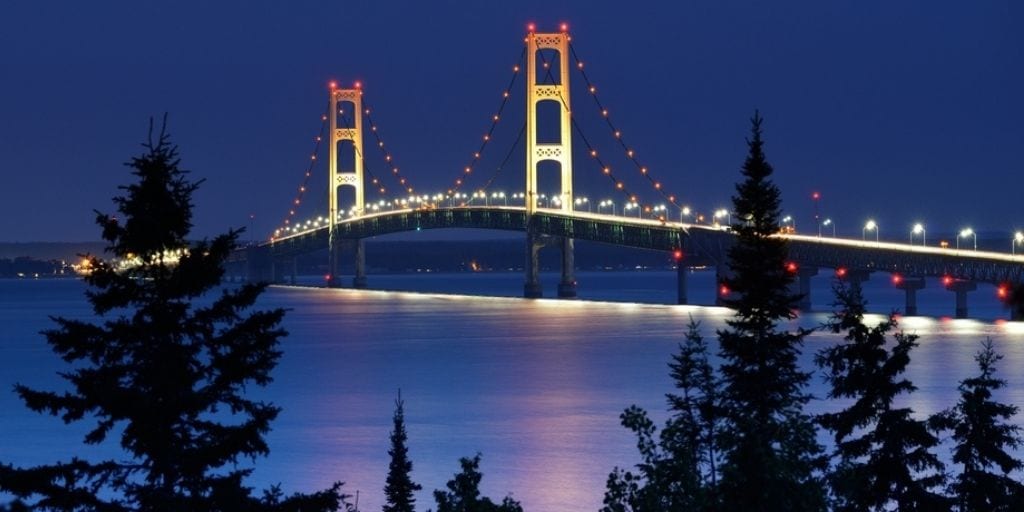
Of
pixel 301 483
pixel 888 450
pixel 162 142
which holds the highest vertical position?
pixel 162 142

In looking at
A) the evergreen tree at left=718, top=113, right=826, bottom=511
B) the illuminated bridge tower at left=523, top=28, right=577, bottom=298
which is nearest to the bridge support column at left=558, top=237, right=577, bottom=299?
the illuminated bridge tower at left=523, top=28, right=577, bottom=298

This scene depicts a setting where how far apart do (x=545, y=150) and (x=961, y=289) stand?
24.0 metres

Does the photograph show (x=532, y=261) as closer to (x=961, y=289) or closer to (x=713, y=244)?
(x=713, y=244)

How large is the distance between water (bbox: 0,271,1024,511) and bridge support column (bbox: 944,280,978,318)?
3.89 feet

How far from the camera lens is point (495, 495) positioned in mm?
21641

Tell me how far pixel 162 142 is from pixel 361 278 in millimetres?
102760

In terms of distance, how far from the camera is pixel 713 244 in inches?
2904

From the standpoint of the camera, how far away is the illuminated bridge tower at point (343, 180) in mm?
104562

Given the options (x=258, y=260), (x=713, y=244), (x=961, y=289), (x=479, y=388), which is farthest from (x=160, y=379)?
(x=258, y=260)

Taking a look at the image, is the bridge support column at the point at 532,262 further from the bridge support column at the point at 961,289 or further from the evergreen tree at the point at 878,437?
the evergreen tree at the point at 878,437

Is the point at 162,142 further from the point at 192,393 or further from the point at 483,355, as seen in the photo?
the point at 483,355

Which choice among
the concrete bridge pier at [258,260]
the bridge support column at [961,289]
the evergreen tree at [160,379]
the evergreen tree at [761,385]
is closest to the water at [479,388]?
the bridge support column at [961,289]

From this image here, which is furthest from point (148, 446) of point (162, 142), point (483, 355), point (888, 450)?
point (483, 355)

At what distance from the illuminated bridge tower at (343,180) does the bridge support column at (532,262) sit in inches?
731
